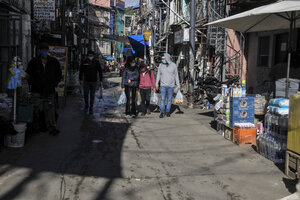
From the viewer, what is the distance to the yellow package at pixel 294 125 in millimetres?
4750

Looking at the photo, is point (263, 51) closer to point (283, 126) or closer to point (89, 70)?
point (89, 70)

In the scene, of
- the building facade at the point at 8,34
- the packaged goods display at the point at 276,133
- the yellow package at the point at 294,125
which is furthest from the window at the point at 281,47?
the building facade at the point at 8,34

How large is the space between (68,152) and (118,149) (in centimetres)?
94

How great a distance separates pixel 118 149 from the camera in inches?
256

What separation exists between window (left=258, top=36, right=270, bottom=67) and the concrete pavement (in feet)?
19.3

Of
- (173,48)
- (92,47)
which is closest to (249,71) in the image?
(173,48)

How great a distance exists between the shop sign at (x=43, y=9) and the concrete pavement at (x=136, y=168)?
7302 mm

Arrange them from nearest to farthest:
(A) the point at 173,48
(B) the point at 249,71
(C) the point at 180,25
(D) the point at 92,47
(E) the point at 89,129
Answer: (E) the point at 89,129 < (B) the point at 249,71 < (C) the point at 180,25 < (A) the point at 173,48 < (D) the point at 92,47

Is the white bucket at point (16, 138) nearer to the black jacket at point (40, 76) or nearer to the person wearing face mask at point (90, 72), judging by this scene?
the black jacket at point (40, 76)

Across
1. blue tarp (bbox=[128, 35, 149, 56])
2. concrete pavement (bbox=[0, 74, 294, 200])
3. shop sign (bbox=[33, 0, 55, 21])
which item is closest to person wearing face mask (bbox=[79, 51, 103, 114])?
concrete pavement (bbox=[0, 74, 294, 200])

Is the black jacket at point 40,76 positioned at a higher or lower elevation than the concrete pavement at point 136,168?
higher

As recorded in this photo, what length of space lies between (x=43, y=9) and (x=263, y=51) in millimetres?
9166

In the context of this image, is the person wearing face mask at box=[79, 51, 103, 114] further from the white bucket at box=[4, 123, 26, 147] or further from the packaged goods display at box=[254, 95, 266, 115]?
the packaged goods display at box=[254, 95, 266, 115]

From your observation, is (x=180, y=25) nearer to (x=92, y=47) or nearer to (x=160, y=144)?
(x=160, y=144)
